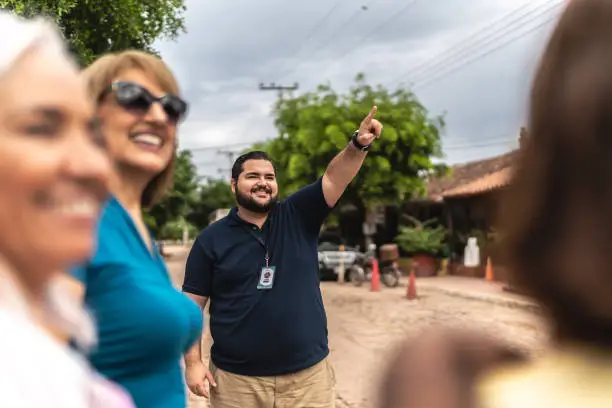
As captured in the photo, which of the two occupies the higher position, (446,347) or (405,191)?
(405,191)

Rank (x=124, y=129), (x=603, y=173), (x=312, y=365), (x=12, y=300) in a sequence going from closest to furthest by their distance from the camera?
(x=603, y=173) < (x=12, y=300) < (x=124, y=129) < (x=312, y=365)

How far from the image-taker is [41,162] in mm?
901

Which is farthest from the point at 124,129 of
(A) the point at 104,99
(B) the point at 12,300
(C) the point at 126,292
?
(B) the point at 12,300

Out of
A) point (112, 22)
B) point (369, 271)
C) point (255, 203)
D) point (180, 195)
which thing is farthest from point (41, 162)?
point (180, 195)

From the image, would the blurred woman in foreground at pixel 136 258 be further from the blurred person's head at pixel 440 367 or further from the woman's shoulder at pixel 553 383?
the woman's shoulder at pixel 553 383

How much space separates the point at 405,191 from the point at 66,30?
11805 millimetres

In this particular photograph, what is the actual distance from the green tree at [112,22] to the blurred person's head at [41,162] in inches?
313

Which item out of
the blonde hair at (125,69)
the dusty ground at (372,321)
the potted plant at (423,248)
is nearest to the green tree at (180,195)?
the potted plant at (423,248)

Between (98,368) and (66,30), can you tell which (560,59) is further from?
(66,30)

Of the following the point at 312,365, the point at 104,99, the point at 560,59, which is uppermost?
the point at 104,99

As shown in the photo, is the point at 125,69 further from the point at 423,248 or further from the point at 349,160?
the point at 423,248

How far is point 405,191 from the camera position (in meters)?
19.0

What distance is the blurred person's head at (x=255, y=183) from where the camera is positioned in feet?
11.0

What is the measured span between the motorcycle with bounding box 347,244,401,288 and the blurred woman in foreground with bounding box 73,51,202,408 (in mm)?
14575
